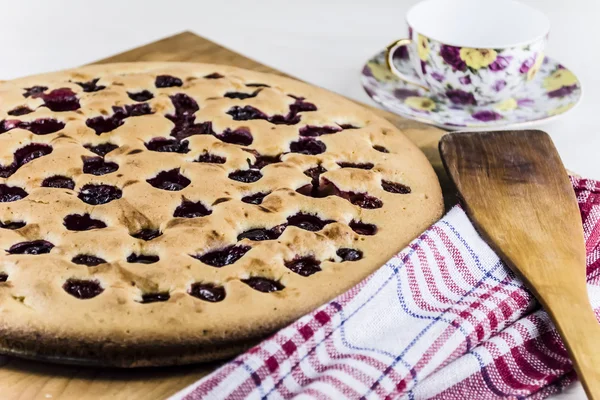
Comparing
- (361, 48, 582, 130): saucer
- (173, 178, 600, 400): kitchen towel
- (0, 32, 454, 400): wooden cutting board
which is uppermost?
(173, 178, 600, 400): kitchen towel

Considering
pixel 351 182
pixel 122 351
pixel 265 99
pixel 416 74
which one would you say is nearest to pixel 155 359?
pixel 122 351

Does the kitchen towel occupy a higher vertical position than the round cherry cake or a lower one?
lower

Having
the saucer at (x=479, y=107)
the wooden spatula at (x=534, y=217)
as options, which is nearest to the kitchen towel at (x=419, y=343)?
the wooden spatula at (x=534, y=217)

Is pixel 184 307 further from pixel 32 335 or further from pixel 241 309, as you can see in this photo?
pixel 32 335

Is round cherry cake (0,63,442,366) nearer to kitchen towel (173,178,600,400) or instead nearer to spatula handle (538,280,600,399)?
kitchen towel (173,178,600,400)

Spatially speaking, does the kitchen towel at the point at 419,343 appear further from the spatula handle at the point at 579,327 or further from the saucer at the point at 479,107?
the saucer at the point at 479,107

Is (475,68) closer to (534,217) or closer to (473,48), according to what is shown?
(473,48)

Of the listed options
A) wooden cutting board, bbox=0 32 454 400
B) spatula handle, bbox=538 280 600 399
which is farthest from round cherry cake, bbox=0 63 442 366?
spatula handle, bbox=538 280 600 399
